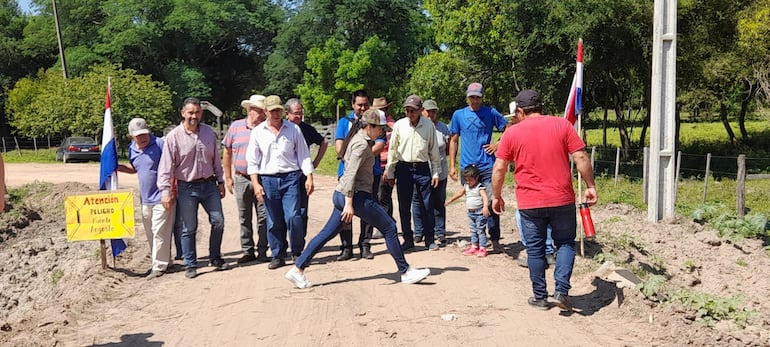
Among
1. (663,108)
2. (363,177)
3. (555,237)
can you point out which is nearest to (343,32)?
(663,108)

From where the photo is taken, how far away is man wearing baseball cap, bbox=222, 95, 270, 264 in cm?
817

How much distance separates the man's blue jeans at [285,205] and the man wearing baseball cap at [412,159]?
1.37 meters

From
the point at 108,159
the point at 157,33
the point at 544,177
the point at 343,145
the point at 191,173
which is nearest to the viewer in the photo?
the point at 544,177

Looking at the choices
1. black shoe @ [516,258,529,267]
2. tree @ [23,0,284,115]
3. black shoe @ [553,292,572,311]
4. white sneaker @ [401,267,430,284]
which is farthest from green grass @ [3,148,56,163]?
black shoe @ [553,292,572,311]

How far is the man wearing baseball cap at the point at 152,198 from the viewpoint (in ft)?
26.1

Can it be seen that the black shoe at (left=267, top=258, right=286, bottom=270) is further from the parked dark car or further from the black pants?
the parked dark car

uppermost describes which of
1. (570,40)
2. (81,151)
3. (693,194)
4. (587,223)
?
(570,40)

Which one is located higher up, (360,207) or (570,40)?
(570,40)

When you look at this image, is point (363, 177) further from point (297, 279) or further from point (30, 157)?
point (30, 157)

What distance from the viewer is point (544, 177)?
594 centimetres

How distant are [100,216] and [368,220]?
3439 millimetres

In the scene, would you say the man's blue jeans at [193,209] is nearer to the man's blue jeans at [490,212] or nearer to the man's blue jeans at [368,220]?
the man's blue jeans at [368,220]

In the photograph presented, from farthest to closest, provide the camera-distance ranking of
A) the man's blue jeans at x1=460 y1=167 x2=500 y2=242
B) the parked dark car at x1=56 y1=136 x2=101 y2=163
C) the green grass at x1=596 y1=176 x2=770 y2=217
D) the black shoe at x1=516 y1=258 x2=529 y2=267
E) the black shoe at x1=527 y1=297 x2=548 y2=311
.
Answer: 1. the parked dark car at x1=56 y1=136 x2=101 y2=163
2. the green grass at x1=596 y1=176 x2=770 y2=217
3. the man's blue jeans at x1=460 y1=167 x2=500 y2=242
4. the black shoe at x1=516 y1=258 x2=529 y2=267
5. the black shoe at x1=527 y1=297 x2=548 y2=311

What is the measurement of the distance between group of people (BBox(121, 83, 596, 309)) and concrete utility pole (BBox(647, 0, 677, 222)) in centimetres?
401
